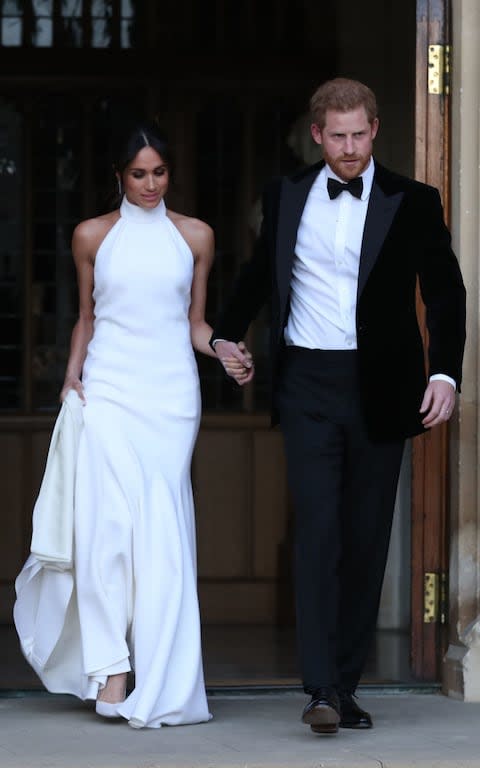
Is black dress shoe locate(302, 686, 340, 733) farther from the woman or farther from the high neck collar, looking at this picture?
the high neck collar

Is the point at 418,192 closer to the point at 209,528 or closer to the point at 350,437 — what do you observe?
the point at 350,437

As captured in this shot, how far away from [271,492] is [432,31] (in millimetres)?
3245

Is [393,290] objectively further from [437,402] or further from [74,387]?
[74,387]

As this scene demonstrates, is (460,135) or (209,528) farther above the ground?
(460,135)

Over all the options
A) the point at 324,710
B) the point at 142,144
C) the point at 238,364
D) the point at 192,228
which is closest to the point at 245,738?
the point at 324,710

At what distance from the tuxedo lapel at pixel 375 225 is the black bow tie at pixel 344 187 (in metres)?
0.06

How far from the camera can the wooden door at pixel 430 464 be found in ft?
22.0

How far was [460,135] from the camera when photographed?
21.7ft

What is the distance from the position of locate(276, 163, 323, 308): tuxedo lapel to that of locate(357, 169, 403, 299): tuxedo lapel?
0.70 ft

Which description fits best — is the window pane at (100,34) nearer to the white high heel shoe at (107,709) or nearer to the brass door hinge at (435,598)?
the brass door hinge at (435,598)

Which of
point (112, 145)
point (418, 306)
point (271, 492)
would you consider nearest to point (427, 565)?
point (418, 306)

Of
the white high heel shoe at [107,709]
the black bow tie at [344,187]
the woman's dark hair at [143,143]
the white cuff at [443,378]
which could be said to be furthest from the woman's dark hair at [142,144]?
the white high heel shoe at [107,709]

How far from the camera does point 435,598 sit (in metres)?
6.84

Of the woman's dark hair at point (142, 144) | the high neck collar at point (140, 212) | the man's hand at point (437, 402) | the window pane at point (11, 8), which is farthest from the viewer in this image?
the window pane at point (11, 8)
